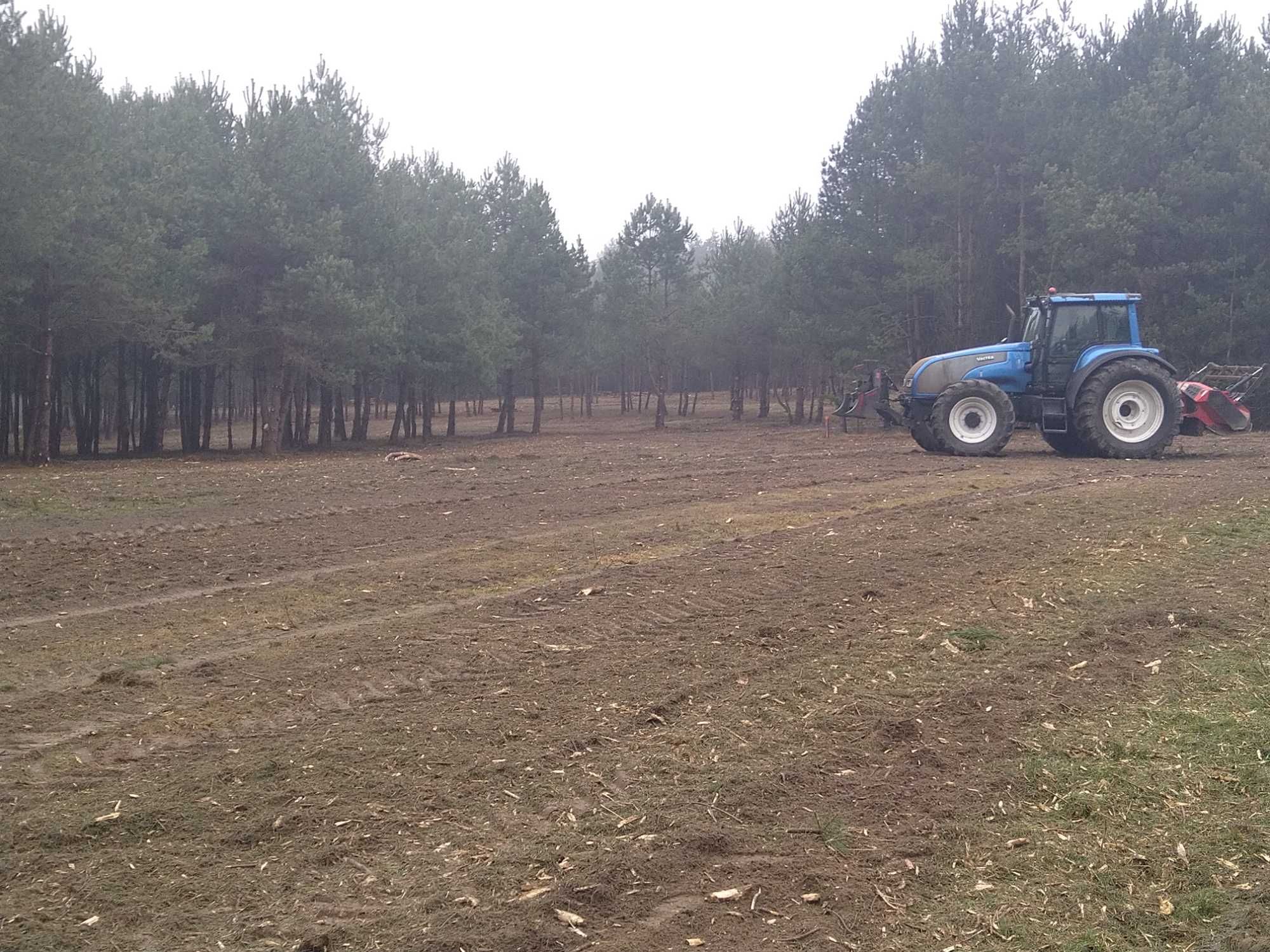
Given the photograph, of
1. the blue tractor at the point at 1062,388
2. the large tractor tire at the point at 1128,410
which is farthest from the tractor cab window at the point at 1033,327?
the large tractor tire at the point at 1128,410

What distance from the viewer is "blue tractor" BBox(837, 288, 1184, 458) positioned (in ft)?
63.3

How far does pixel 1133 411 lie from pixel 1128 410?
9cm

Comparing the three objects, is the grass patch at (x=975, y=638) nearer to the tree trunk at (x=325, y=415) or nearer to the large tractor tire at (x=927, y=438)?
the large tractor tire at (x=927, y=438)

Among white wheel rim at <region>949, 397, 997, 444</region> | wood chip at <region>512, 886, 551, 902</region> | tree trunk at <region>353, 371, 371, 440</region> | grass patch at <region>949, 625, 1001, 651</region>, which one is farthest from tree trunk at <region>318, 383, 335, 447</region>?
wood chip at <region>512, 886, 551, 902</region>

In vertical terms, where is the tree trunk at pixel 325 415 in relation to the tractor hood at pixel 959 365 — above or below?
below

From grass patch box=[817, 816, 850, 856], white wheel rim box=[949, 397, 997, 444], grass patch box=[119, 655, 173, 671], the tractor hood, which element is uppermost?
the tractor hood

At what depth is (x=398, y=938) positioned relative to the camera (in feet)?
11.9

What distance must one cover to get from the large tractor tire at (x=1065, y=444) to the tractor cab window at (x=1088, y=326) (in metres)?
1.59

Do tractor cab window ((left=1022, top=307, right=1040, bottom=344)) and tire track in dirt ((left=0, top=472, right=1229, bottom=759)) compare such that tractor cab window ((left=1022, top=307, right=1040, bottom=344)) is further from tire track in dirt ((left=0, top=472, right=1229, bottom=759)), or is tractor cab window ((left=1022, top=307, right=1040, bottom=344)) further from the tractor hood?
Answer: tire track in dirt ((left=0, top=472, right=1229, bottom=759))

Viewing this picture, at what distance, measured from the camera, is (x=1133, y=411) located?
1962 cm

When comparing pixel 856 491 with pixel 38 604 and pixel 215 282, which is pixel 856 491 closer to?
pixel 38 604

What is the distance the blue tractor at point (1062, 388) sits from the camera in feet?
63.3

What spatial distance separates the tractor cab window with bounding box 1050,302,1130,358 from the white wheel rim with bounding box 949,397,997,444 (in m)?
1.65

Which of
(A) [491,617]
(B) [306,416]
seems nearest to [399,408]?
(B) [306,416]
